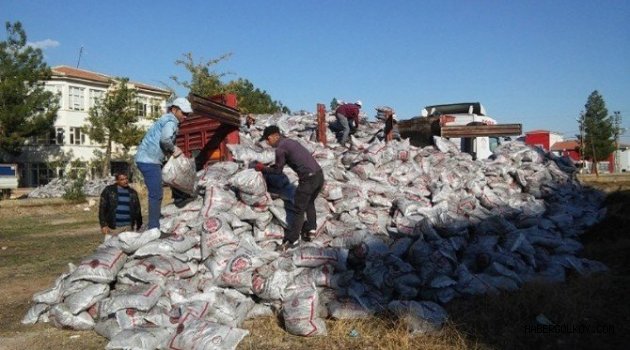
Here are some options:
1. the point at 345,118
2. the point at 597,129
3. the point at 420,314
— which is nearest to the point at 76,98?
the point at 345,118

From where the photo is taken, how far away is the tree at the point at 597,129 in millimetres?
45844

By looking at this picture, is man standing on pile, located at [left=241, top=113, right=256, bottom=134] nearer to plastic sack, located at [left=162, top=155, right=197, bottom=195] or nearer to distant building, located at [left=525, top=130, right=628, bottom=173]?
plastic sack, located at [left=162, top=155, right=197, bottom=195]

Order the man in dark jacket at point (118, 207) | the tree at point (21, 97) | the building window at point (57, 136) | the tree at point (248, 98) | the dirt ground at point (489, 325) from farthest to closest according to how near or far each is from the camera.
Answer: the building window at point (57, 136) → the tree at point (21, 97) → the tree at point (248, 98) → the man in dark jacket at point (118, 207) → the dirt ground at point (489, 325)

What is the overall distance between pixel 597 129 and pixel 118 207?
5106cm

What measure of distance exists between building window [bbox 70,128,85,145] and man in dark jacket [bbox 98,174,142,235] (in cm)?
3566

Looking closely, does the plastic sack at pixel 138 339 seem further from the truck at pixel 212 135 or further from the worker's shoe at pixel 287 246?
the truck at pixel 212 135

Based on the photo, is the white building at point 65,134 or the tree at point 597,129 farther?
the tree at point 597,129

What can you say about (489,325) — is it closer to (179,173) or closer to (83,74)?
(179,173)

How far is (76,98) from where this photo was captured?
38.1m

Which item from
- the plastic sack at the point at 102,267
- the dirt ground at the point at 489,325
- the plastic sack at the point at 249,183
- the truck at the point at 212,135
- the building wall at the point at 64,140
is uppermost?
the building wall at the point at 64,140

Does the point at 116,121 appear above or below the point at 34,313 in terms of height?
above

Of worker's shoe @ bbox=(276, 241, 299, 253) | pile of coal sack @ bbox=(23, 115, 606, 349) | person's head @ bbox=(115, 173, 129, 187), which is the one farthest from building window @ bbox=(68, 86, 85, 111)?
worker's shoe @ bbox=(276, 241, 299, 253)

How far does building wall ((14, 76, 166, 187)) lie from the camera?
36.3m

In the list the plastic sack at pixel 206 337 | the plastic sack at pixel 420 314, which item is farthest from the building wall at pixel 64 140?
the plastic sack at pixel 420 314
